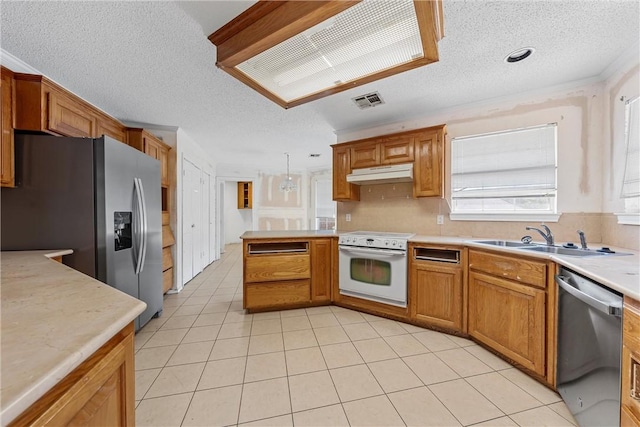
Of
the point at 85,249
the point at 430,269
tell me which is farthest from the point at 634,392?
the point at 85,249

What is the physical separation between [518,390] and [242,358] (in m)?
1.98

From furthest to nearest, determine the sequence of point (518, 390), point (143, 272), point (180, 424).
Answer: point (143, 272)
point (518, 390)
point (180, 424)

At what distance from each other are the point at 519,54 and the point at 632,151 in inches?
43.7

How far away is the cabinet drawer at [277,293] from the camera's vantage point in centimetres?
282

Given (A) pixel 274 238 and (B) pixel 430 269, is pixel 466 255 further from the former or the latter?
(A) pixel 274 238

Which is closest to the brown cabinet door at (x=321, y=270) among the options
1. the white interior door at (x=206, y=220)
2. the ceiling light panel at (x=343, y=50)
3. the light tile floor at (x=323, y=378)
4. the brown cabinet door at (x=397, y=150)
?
the light tile floor at (x=323, y=378)

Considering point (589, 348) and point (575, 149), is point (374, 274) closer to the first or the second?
point (589, 348)

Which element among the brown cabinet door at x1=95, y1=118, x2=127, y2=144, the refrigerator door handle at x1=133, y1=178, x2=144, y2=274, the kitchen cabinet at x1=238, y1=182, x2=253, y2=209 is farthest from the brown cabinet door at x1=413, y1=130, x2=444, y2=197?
the kitchen cabinet at x1=238, y1=182, x2=253, y2=209

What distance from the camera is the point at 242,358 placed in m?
1.98

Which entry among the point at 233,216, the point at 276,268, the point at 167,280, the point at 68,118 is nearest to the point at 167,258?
the point at 167,280

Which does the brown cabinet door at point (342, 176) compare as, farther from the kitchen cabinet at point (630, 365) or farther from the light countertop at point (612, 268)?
the kitchen cabinet at point (630, 365)

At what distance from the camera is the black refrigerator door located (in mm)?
1786

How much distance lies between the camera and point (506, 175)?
2611mm

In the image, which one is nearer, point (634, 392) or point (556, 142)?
point (634, 392)
